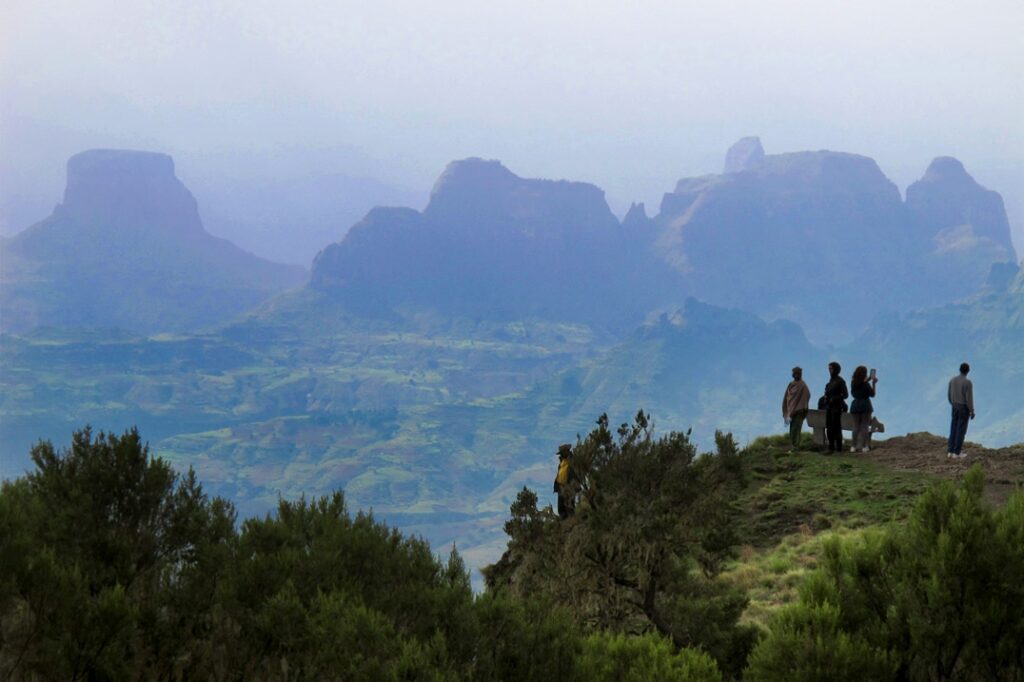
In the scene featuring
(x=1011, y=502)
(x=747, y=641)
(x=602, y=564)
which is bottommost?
(x=747, y=641)

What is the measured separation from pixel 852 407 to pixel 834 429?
823 millimetres

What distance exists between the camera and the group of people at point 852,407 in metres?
19.3

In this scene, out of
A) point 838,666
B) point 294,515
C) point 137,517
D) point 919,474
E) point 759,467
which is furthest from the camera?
point 759,467

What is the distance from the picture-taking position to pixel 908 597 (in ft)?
23.7

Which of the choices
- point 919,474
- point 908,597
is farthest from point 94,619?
point 919,474

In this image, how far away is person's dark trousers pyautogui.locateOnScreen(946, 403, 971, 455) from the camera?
62.4ft

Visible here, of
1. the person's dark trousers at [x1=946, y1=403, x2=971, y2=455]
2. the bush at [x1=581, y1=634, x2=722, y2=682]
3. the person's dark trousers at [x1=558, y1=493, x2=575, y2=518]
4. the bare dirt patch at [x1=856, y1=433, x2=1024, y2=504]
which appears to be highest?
the person's dark trousers at [x1=946, y1=403, x2=971, y2=455]

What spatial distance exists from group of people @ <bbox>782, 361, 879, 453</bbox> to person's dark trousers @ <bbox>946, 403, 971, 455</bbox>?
1.83 meters

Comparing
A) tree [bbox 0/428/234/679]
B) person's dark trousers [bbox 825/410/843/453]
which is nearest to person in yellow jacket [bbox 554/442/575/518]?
tree [bbox 0/428/234/679]

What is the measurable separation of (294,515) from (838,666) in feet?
20.9

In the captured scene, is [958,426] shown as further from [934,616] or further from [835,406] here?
[934,616]

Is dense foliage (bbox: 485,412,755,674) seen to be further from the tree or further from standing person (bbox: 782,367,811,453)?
standing person (bbox: 782,367,811,453)

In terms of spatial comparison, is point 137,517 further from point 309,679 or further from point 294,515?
point 309,679

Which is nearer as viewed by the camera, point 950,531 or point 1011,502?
point 950,531
